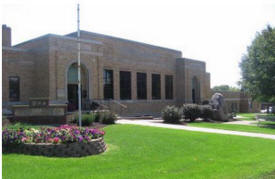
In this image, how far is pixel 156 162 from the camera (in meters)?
8.80

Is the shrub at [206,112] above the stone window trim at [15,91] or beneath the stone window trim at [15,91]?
beneath

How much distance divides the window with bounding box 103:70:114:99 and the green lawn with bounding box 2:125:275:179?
17793 millimetres

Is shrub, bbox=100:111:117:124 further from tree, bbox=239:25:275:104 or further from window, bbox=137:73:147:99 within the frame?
window, bbox=137:73:147:99

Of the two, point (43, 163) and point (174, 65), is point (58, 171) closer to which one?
point (43, 163)

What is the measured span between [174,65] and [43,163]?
3347cm

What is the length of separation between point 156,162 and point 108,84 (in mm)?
22142

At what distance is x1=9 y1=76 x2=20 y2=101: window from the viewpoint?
78.6ft

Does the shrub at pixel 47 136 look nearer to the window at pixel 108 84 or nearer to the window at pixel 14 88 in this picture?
the window at pixel 14 88

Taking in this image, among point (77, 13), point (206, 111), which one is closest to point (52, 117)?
point (77, 13)

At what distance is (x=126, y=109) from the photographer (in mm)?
31797

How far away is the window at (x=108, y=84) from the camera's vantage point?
3003 centimetres

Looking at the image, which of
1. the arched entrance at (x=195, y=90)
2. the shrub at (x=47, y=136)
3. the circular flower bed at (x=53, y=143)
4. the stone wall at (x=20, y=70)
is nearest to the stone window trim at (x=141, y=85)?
the arched entrance at (x=195, y=90)

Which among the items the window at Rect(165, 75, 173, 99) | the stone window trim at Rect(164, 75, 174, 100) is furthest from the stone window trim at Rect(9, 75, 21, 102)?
the window at Rect(165, 75, 173, 99)

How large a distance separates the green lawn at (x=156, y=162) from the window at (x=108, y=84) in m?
17.8
